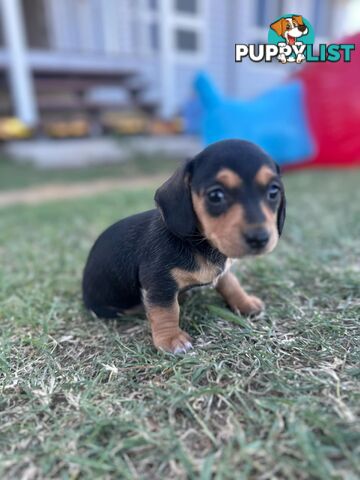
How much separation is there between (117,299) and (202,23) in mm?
14813

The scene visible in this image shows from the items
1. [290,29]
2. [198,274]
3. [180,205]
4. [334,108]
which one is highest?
[290,29]

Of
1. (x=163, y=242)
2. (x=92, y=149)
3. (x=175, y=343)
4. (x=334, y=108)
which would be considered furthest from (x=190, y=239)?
(x=92, y=149)

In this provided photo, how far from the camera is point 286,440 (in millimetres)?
1596

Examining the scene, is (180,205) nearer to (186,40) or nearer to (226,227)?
(226,227)

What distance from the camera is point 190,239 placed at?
2307 mm

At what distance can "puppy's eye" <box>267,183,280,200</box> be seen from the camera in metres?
2.06

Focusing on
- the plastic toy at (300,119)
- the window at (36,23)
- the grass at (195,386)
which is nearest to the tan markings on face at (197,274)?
Result: the grass at (195,386)

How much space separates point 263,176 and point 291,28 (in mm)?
3872

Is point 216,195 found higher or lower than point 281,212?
higher

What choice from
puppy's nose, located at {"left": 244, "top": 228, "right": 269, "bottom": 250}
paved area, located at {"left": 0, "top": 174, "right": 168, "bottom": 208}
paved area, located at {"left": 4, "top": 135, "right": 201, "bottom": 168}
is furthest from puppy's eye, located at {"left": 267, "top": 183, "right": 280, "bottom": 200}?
paved area, located at {"left": 4, "top": 135, "right": 201, "bottom": 168}

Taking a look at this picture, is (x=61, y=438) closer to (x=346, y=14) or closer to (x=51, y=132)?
(x=51, y=132)

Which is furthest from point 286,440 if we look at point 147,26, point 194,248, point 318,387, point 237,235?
point 147,26

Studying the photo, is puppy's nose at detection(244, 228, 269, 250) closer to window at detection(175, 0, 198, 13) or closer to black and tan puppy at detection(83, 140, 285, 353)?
black and tan puppy at detection(83, 140, 285, 353)

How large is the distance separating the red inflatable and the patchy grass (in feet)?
15.2
